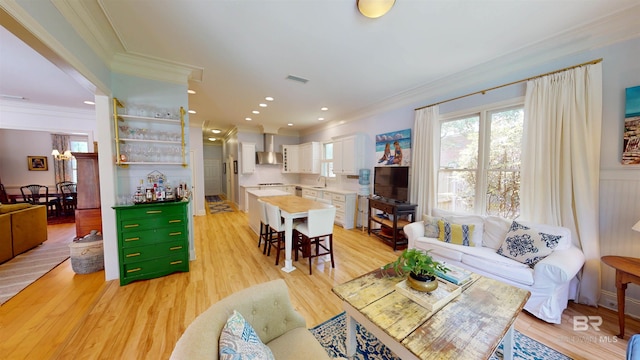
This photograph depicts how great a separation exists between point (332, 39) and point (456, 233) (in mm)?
2889

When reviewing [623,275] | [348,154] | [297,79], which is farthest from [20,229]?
[623,275]

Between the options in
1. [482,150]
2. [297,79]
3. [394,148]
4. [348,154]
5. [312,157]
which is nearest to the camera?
[482,150]

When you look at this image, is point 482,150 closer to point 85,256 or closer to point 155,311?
point 155,311

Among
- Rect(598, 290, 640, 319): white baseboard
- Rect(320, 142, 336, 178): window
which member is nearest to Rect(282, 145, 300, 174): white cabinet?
Rect(320, 142, 336, 178): window

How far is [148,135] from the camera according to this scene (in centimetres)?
288

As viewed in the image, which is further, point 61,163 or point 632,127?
point 61,163

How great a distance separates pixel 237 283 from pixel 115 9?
303 centimetres

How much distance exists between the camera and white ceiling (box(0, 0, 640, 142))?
188cm

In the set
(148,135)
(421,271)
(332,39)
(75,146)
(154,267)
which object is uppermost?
(332,39)

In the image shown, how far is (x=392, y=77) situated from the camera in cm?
334

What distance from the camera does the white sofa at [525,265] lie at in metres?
1.94

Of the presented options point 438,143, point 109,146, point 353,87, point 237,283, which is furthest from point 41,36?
point 438,143

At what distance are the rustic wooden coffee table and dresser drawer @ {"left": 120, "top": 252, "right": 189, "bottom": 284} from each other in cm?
237

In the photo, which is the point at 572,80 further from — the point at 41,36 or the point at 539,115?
the point at 41,36
